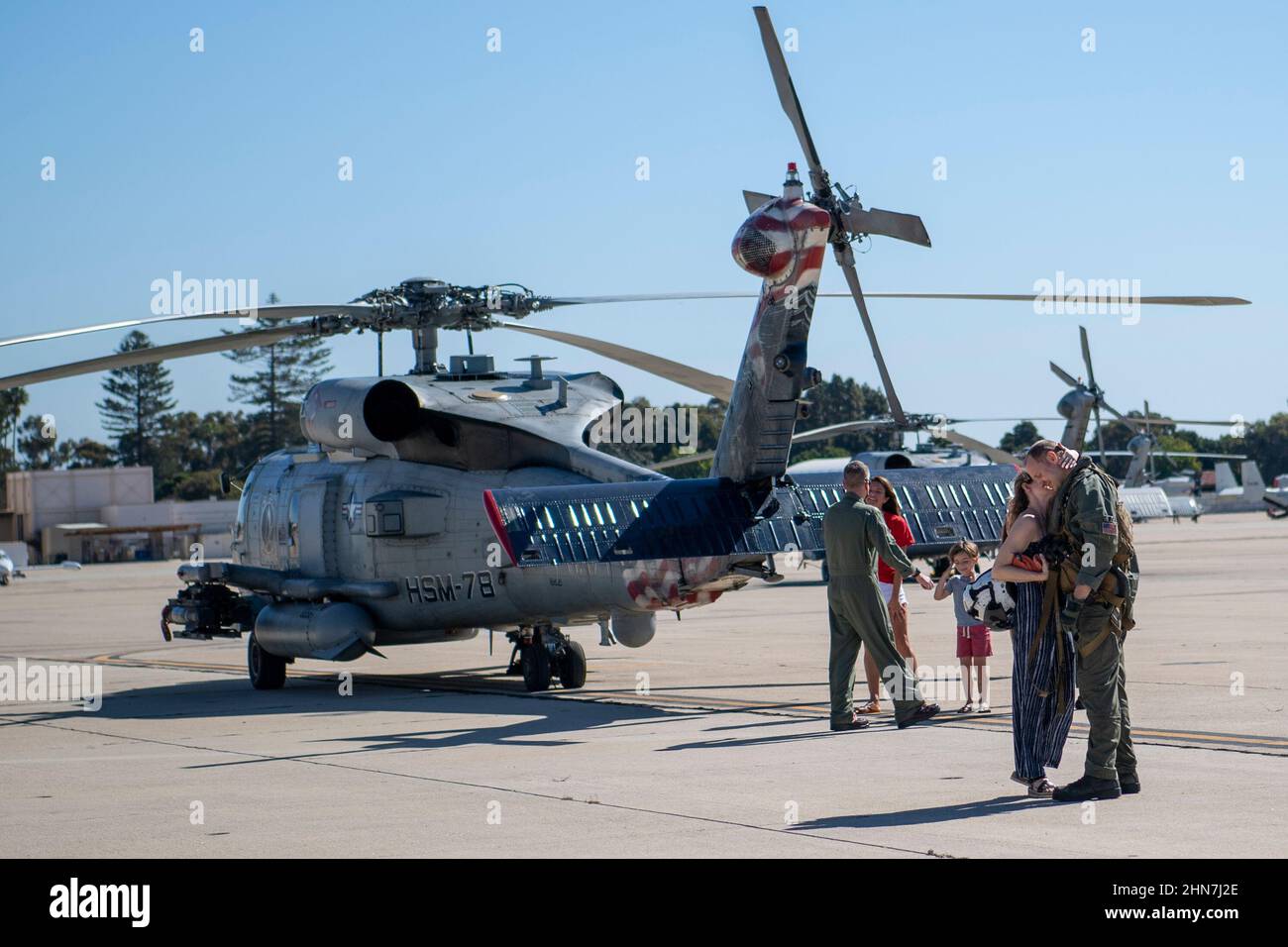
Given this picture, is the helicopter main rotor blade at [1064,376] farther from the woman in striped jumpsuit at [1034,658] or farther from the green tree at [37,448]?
the green tree at [37,448]

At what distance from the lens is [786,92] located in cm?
1322

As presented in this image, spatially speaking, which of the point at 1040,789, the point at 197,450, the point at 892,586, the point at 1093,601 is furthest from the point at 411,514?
the point at 197,450

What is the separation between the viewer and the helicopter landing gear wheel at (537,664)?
16281 mm

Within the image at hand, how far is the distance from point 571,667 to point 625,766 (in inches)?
224

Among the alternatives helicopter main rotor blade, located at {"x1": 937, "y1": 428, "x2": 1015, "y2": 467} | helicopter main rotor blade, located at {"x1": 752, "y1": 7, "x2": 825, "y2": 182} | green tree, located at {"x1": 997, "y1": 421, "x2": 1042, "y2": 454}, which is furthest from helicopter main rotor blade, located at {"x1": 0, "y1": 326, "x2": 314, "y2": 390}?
green tree, located at {"x1": 997, "y1": 421, "x2": 1042, "y2": 454}

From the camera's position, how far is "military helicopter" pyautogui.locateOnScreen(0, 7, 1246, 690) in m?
13.2

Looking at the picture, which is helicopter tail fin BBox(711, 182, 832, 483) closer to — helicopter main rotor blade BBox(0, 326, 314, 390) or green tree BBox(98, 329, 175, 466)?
helicopter main rotor blade BBox(0, 326, 314, 390)

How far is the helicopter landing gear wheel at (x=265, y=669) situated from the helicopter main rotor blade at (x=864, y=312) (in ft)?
27.4

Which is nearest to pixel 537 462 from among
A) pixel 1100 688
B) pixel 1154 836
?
pixel 1100 688

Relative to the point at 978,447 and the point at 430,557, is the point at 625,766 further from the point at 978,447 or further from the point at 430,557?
the point at 978,447

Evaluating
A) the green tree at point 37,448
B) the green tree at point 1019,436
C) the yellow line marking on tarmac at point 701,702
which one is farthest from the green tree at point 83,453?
the yellow line marking on tarmac at point 701,702

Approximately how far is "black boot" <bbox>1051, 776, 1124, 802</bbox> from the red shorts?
13.9 ft

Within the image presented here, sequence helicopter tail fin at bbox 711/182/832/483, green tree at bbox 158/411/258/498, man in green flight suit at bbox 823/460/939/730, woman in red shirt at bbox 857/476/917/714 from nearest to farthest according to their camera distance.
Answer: man in green flight suit at bbox 823/460/939/730, helicopter tail fin at bbox 711/182/832/483, woman in red shirt at bbox 857/476/917/714, green tree at bbox 158/411/258/498
